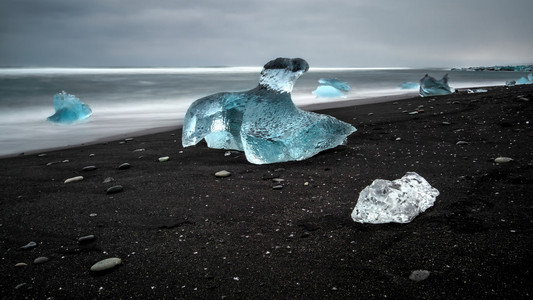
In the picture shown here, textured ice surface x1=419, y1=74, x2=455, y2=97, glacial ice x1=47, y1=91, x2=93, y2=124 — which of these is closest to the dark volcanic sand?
glacial ice x1=47, y1=91, x2=93, y2=124

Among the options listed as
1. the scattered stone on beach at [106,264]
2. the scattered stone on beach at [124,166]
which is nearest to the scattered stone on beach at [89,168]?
the scattered stone on beach at [124,166]

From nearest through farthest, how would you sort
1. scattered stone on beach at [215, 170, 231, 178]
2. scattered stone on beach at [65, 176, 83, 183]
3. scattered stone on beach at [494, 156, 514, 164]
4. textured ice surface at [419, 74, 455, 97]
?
scattered stone on beach at [494, 156, 514, 164] < scattered stone on beach at [215, 170, 231, 178] < scattered stone on beach at [65, 176, 83, 183] < textured ice surface at [419, 74, 455, 97]

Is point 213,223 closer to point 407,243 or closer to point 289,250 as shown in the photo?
point 289,250

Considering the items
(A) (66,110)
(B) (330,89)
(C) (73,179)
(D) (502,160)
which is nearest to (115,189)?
(C) (73,179)

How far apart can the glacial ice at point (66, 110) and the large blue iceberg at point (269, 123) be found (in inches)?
253

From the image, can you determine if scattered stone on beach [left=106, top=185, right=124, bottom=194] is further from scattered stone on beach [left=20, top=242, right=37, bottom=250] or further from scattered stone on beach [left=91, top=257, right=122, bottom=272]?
scattered stone on beach [left=91, top=257, right=122, bottom=272]

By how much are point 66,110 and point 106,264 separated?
8.42 m

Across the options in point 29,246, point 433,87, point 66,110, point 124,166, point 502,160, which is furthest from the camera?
point 433,87

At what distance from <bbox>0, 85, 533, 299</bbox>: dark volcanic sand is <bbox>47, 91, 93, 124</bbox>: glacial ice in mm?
5470

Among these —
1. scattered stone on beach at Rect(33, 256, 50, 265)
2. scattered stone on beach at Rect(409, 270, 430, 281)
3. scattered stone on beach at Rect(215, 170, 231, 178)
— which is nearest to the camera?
scattered stone on beach at Rect(409, 270, 430, 281)

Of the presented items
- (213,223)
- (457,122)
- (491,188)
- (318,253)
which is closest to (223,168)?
(213,223)

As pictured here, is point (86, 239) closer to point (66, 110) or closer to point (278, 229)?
point (278, 229)

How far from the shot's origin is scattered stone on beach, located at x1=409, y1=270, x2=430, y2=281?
4.96 feet

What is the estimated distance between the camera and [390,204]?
2.08 m
